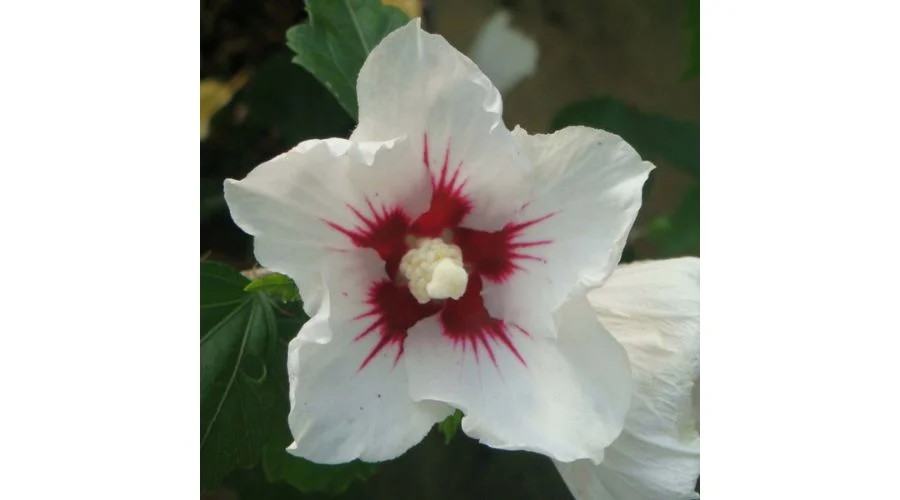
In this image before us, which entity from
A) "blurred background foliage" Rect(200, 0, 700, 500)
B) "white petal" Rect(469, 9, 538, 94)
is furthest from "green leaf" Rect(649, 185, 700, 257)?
"white petal" Rect(469, 9, 538, 94)

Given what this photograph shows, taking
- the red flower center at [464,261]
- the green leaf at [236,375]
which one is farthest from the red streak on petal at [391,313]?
the green leaf at [236,375]

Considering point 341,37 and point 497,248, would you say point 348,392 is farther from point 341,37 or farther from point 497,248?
point 341,37

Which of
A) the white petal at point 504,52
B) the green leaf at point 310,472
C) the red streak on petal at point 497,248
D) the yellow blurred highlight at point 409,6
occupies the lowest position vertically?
the green leaf at point 310,472

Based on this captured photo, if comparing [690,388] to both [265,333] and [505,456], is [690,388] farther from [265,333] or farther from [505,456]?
[265,333]

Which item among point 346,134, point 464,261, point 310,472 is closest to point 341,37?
point 346,134

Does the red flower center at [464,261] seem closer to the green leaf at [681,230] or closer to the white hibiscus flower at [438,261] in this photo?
the white hibiscus flower at [438,261]
